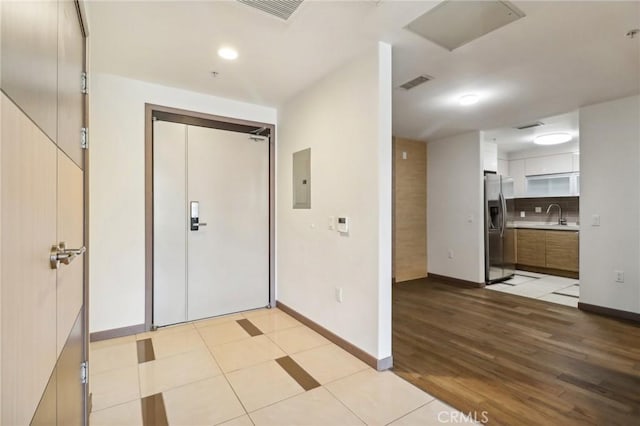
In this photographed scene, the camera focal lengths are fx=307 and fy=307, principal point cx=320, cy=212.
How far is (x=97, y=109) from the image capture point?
9.23ft

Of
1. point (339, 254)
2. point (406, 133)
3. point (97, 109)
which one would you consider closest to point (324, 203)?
point (339, 254)

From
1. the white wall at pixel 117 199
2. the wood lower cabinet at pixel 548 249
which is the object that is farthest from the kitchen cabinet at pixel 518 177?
the white wall at pixel 117 199

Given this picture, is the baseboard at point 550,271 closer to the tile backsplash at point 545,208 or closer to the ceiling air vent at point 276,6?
the tile backsplash at point 545,208

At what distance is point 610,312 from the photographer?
11.5ft

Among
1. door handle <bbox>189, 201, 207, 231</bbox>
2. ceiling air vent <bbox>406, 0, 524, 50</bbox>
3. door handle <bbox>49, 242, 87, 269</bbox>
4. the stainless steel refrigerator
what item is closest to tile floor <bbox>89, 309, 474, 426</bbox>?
door handle <bbox>189, 201, 207, 231</bbox>

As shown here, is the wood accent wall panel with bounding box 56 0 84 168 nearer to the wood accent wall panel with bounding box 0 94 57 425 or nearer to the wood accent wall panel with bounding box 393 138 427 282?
the wood accent wall panel with bounding box 0 94 57 425

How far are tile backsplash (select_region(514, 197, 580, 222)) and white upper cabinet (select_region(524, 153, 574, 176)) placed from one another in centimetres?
61

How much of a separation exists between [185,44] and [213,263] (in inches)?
84.4

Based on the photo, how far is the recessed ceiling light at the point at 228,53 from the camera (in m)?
2.41

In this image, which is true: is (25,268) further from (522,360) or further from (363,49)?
(522,360)

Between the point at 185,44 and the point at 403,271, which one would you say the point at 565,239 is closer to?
the point at 403,271

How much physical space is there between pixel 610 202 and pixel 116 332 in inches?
213

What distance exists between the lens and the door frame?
3.03 m

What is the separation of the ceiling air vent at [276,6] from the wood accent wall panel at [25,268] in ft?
4.81
